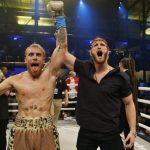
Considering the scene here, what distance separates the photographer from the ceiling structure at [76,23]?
12758 millimetres

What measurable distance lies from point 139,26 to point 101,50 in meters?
12.6

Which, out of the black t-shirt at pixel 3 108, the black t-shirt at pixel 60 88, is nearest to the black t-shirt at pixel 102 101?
the black t-shirt at pixel 3 108

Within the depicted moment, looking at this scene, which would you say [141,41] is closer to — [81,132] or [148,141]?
[148,141]

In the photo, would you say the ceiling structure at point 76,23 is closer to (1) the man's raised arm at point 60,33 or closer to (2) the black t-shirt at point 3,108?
(2) the black t-shirt at point 3,108

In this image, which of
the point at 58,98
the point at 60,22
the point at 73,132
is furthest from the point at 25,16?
the point at 60,22

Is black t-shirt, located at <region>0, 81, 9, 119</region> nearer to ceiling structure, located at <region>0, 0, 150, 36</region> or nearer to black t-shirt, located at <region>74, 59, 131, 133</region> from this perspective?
black t-shirt, located at <region>74, 59, 131, 133</region>

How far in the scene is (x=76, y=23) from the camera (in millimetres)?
14367

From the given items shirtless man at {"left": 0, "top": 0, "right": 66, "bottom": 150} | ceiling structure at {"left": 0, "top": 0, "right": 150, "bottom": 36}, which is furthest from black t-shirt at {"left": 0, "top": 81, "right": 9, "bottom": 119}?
ceiling structure at {"left": 0, "top": 0, "right": 150, "bottom": 36}

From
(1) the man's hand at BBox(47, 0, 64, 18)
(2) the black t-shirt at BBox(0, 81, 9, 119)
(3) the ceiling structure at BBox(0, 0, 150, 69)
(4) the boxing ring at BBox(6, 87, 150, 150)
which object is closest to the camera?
(1) the man's hand at BBox(47, 0, 64, 18)

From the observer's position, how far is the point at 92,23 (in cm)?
1517

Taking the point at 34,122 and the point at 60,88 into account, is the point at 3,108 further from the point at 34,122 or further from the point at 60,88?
the point at 60,88

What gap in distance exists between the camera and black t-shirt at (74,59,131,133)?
2404 mm

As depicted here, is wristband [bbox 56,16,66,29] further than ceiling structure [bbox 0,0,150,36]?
No

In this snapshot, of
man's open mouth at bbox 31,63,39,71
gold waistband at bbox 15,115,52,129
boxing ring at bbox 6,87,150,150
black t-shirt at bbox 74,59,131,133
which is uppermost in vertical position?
man's open mouth at bbox 31,63,39,71
